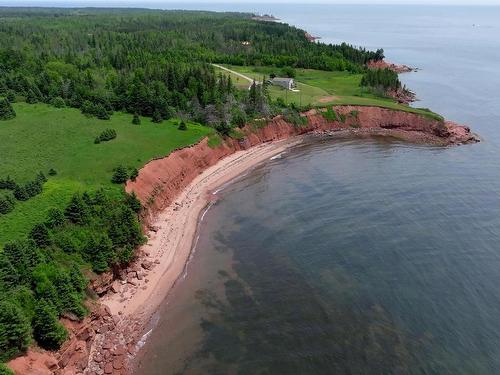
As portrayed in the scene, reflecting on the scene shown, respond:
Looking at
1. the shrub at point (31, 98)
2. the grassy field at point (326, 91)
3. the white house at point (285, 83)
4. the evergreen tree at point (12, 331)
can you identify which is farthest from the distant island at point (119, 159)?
the white house at point (285, 83)

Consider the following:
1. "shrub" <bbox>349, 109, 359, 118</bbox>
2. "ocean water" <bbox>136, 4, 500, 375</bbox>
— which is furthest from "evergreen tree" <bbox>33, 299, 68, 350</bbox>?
"shrub" <bbox>349, 109, 359, 118</bbox>

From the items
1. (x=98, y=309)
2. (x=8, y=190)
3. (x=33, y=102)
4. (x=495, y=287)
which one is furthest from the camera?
(x=33, y=102)

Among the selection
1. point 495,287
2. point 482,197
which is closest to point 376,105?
point 482,197

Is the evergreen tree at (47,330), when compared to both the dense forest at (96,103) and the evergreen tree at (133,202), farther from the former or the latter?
the evergreen tree at (133,202)

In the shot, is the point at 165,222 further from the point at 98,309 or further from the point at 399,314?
the point at 399,314

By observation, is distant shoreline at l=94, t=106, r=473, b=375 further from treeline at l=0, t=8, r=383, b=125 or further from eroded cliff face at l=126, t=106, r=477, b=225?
treeline at l=0, t=8, r=383, b=125

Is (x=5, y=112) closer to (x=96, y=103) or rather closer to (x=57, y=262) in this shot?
(x=96, y=103)
